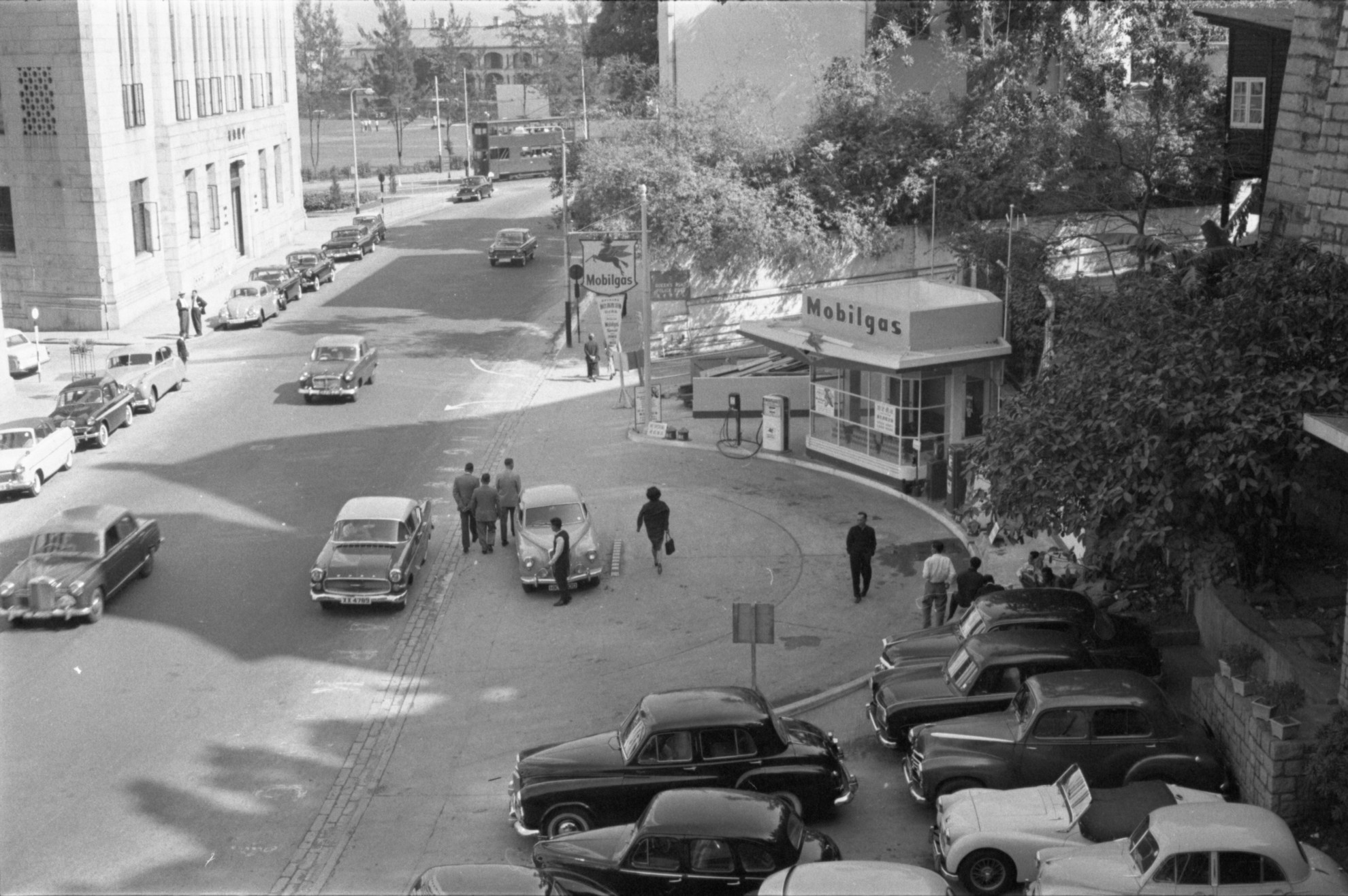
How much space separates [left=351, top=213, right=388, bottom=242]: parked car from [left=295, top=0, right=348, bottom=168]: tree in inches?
1654

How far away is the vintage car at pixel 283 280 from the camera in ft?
165

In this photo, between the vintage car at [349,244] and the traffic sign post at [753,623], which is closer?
the traffic sign post at [753,623]

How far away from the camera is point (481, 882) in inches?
482

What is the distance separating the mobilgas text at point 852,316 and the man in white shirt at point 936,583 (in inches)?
308

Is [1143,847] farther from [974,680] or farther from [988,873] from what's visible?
[974,680]

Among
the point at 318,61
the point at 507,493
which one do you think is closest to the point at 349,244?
the point at 507,493

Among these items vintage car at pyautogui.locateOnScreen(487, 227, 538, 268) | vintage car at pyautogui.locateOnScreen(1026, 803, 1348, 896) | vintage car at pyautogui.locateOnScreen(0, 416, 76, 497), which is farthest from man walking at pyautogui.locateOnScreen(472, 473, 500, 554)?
vintage car at pyautogui.locateOnScreen(487, 227, 538, 268)

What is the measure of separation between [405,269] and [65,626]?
3888cm

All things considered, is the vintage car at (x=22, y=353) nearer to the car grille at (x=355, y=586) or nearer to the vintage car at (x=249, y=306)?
the vintage car at (x=249, y=306)

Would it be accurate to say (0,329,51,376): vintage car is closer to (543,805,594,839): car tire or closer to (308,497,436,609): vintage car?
(308,497,436,609): vintage car

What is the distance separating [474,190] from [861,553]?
65.9 m

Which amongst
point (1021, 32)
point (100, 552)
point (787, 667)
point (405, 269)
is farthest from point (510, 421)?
point (405, 269)

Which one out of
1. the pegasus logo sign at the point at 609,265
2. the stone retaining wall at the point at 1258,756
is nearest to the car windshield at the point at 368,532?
the pegasus logo sign at the point at 609,265

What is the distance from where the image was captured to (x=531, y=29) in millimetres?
112625
